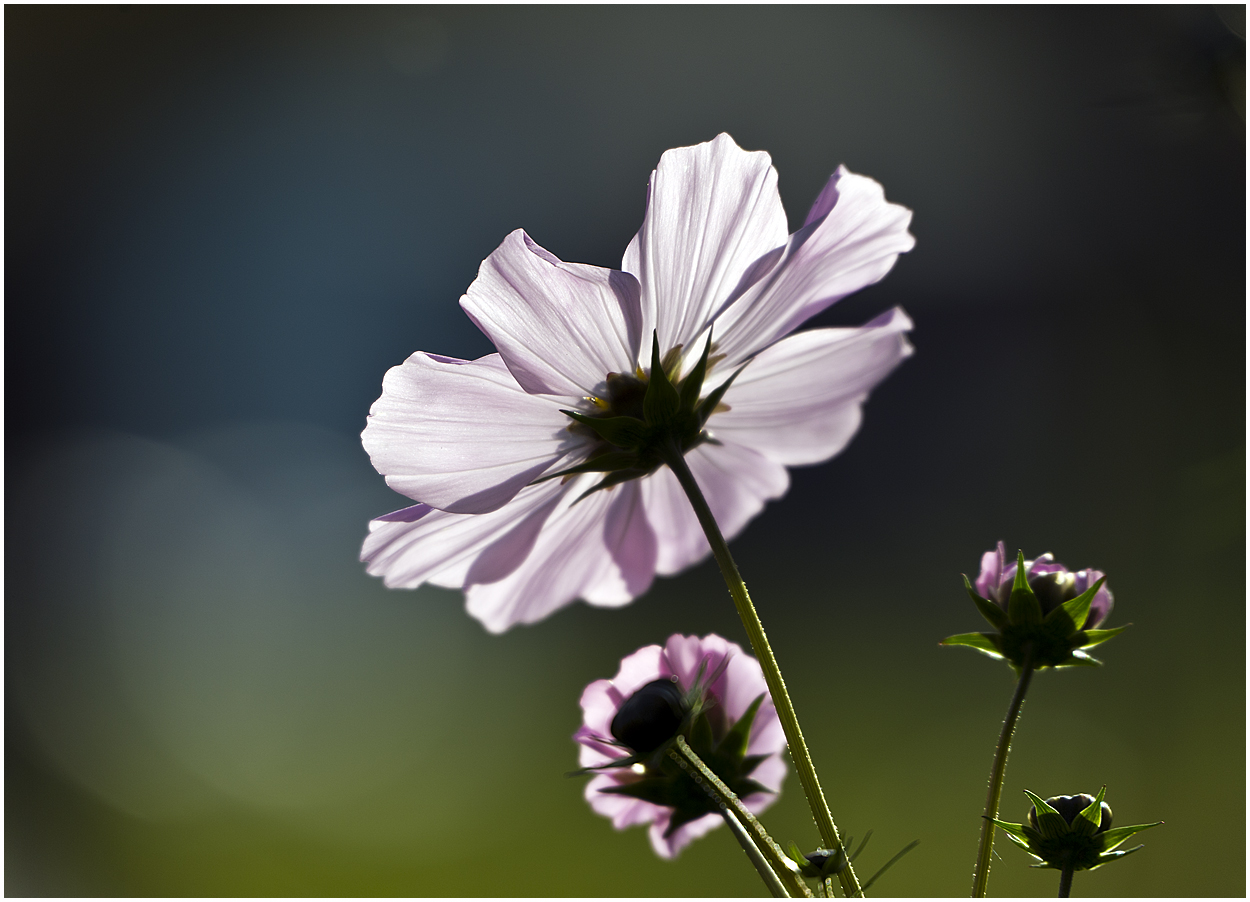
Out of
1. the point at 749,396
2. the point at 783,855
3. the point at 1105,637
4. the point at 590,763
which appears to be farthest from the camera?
the point at 749,396

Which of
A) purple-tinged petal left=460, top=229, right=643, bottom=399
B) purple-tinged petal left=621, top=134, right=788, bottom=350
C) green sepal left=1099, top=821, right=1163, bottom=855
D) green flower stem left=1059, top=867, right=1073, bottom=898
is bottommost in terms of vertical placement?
green flower stem left=1059, top=867, right=1073, bottom=898

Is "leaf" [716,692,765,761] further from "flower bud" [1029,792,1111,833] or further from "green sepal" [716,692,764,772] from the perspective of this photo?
"flower bud" [1029,792,1111,833]

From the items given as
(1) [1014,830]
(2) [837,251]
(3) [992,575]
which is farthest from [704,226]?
(1) [1014,830]

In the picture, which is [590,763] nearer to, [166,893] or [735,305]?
[735,305]

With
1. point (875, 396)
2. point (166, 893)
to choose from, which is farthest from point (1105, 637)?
point (166, 893)

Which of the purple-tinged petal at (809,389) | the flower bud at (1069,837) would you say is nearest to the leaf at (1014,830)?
the flower bud at (1069,837)

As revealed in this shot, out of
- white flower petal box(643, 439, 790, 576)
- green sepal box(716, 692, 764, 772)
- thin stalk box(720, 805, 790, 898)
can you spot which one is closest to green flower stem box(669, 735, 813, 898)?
thin stalk box(720, 805, 790, 898)
